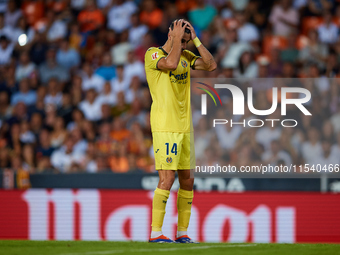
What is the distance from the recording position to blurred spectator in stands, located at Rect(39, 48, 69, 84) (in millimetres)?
11805

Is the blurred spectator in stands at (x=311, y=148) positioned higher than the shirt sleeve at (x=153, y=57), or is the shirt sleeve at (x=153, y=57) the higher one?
the shirt sleeve at (x=153, y=57)

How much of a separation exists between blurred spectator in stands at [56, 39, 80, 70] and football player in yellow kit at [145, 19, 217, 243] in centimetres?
664

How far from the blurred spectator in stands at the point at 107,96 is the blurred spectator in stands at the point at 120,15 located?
172 centimetres

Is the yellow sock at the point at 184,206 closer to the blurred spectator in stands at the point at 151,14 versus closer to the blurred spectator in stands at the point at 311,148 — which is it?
the blurred spectator in stands at the point at 311,148

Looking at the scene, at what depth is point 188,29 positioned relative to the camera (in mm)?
5625

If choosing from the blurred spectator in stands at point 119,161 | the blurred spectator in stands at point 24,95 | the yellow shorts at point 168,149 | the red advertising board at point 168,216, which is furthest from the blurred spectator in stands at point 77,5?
the yellow shorts at point 168,149

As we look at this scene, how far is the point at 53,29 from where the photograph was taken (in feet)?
41.7

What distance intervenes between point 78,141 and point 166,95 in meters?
5.13

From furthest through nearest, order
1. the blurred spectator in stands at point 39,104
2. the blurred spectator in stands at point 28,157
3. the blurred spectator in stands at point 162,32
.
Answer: the blurred spectator in stands at point 162,32 → the blurred spectator in stands at point 39,104 → the blurred spectator in stands at point 28,157

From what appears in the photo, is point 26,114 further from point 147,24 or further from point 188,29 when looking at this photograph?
point 188,29

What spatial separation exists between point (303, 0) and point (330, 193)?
4.91 metres

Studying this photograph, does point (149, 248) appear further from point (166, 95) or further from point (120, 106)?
point (120, 106)

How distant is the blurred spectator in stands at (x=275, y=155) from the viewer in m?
7.96

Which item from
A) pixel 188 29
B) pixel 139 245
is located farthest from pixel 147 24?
pixel 139 245
